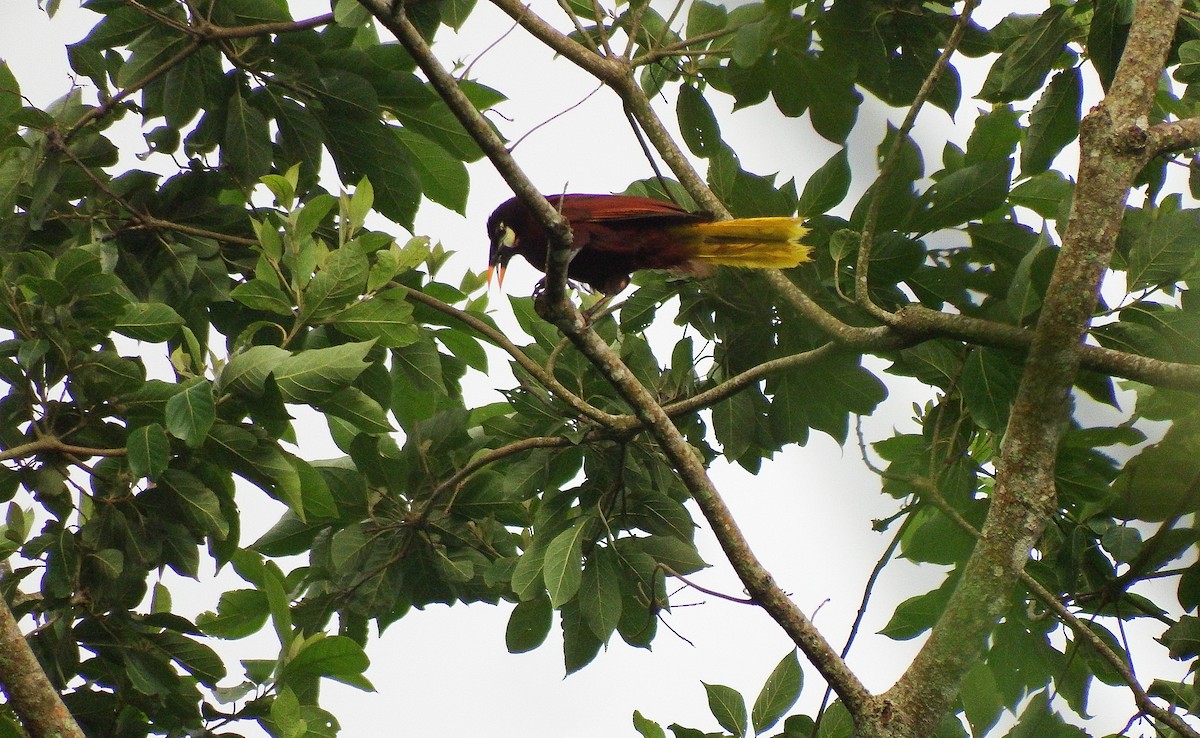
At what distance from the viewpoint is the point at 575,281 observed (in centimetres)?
320

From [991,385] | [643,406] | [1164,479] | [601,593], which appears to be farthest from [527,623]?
[1164,479]

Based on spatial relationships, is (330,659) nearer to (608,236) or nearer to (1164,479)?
(608,236)

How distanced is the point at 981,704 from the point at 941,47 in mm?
1584

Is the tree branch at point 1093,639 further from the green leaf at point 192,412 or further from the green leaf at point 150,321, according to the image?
the green leaf at point 150,321

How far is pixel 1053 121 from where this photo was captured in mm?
2336

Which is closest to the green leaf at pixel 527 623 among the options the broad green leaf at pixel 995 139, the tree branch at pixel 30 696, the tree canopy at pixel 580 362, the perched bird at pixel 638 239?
the tree canopy at pixel 580 362

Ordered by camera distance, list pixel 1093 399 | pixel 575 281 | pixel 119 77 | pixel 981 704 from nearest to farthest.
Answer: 1. pixel 1093 399
2. pixel 981 704
3. pixel 119 77
4. pixel 575 281

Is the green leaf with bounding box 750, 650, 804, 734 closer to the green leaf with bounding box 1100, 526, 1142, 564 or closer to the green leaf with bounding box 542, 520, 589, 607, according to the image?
the green leaf with bounding box 542, 520, 589, 607

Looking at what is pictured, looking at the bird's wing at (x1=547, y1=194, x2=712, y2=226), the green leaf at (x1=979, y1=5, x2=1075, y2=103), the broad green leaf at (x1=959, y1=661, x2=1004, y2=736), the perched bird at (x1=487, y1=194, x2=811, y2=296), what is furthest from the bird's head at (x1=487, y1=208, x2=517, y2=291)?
the broad green leaf at (x1=959, y1=661, x2=1004, y2=736)

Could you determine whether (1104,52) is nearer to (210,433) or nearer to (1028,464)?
(1028,464)

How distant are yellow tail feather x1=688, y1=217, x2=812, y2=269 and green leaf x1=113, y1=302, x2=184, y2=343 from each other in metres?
1.35

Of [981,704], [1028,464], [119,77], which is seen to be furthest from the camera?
[119,77]

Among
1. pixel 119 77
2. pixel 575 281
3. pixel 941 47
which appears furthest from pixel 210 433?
pixel 941 47

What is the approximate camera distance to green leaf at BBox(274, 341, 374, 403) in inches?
78.7
